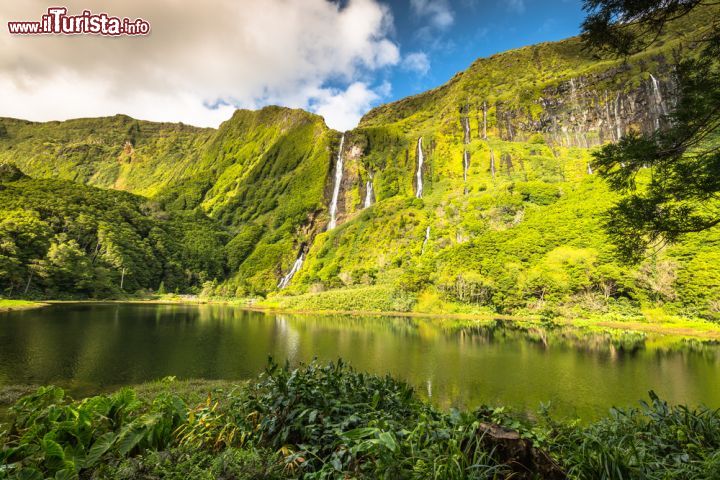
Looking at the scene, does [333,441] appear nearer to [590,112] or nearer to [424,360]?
[424,360]

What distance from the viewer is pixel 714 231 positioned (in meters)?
47.2

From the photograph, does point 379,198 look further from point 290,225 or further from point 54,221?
point 54,221

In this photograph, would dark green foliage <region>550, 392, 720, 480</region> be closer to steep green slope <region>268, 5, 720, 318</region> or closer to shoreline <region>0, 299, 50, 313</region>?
steep green slope <region>268, 5, 720, 318</region>

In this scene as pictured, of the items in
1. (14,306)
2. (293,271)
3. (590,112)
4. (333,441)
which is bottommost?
(14,306)

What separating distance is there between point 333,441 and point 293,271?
4629 inches

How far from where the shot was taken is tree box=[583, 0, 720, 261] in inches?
292

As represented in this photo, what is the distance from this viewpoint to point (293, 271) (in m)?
120

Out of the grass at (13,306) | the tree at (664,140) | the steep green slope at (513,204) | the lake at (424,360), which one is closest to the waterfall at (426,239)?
the steep green slope at (513,204)

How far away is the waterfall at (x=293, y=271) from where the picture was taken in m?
113

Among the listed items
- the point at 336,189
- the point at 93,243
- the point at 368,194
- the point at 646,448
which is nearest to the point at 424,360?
the point at 646,448

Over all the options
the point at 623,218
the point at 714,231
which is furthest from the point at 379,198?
the point at 623,218

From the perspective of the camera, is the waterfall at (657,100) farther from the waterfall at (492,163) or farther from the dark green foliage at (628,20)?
the dark green foliage at (628,20)

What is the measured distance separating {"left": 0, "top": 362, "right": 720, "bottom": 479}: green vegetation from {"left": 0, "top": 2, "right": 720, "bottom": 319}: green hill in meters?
10.4

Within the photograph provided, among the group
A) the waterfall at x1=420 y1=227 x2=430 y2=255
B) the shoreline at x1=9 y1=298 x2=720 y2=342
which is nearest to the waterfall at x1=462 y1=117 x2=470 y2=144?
the waterfall at x1=420 y1=227 x2=430 y2=255
